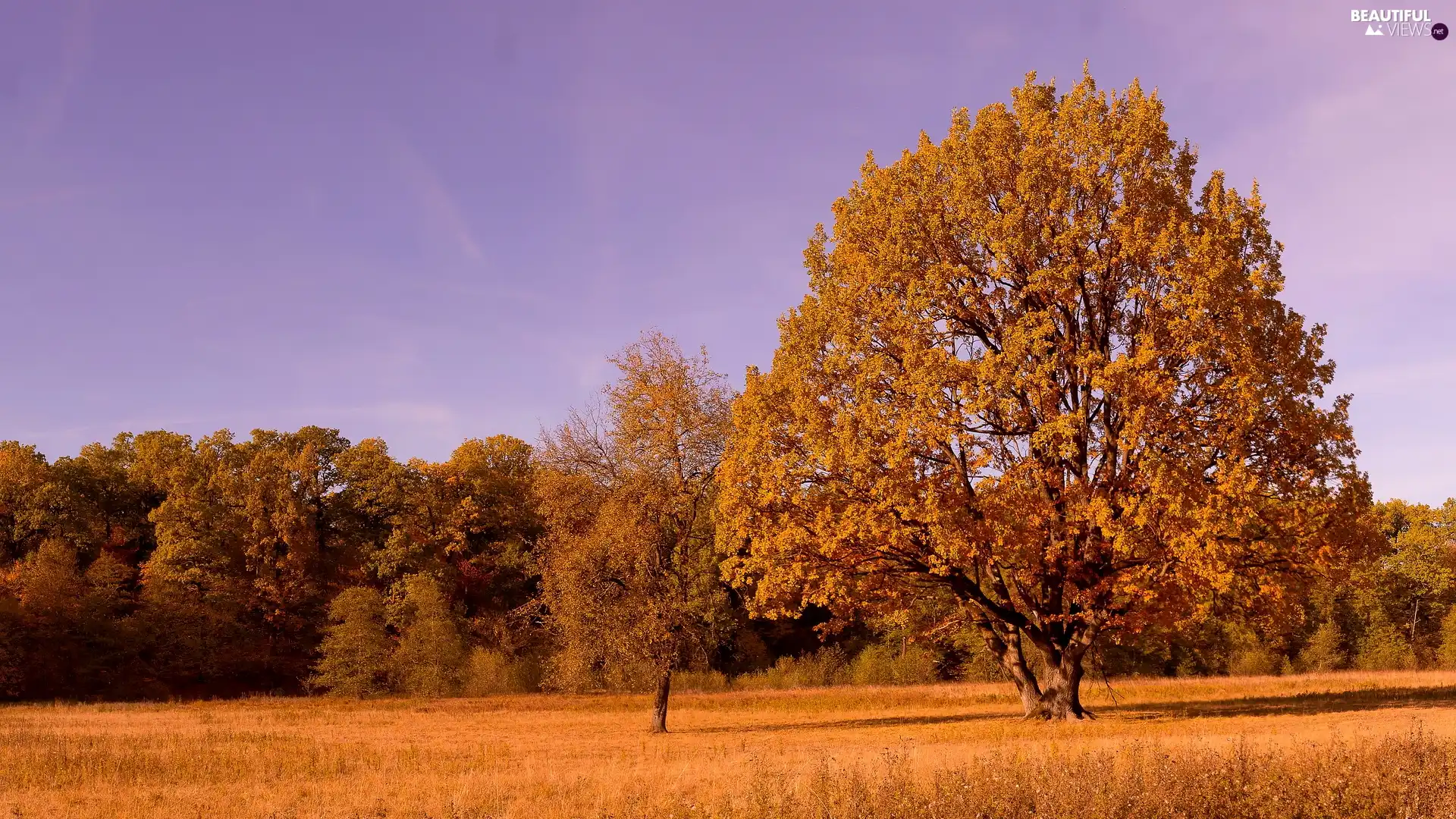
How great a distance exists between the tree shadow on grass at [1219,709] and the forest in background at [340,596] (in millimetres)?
14554

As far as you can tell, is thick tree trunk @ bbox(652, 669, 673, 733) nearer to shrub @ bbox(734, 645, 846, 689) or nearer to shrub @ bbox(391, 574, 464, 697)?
shrub @ bbox(391, 574, 464, 697)

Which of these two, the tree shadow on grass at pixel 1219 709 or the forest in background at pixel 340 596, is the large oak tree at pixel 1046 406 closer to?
the tree shadow on grass at pixel 1219 709

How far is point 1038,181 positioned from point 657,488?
14.0 meters

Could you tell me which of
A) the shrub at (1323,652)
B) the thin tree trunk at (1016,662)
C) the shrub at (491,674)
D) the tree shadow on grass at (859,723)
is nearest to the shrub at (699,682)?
the shrub at (491,674)

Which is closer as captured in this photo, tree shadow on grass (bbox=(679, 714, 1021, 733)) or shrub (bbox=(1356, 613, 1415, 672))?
tree shadow on grass (bbox=(679, 714, 1021, 733))

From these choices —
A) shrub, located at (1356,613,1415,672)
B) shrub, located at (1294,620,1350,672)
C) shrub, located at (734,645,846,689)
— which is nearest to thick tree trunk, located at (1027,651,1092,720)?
shrub, located at (734,645,846,689)

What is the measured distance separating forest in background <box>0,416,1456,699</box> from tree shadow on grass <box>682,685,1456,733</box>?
14.6 m

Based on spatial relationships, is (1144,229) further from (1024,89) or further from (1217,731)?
(1217,731)

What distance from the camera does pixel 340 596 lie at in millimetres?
56938

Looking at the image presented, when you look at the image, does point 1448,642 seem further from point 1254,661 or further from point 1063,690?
point 1063,690

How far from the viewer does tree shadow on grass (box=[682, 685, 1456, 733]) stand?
29828mm

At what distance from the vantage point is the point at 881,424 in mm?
26484

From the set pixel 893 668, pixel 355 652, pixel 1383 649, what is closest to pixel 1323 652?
pixel 1383 649

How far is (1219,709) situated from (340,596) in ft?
148
